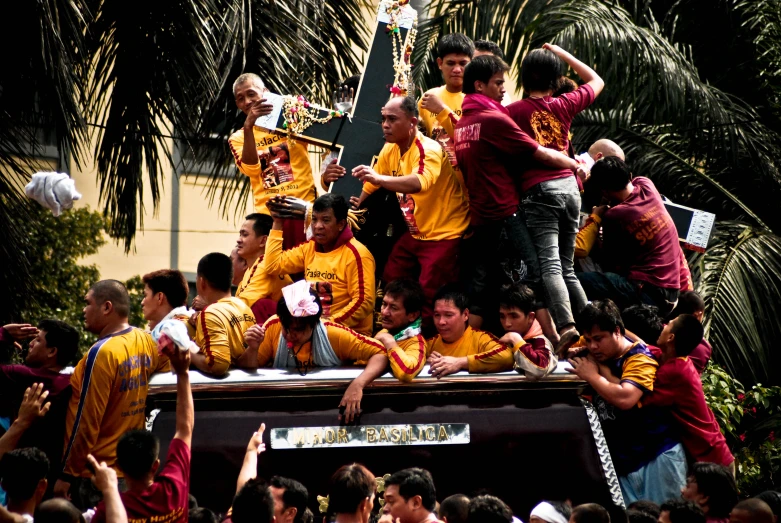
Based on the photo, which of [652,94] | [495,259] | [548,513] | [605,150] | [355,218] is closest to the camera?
[548,513]

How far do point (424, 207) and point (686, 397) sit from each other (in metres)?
2.08

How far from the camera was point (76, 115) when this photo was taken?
9.27m

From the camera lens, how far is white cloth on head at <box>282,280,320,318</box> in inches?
297

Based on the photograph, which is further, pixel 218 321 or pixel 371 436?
pixel 218 321

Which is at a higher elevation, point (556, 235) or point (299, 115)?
point (299, 115)

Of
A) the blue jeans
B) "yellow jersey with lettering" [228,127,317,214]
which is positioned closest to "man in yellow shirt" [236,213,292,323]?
"yellow jersey with lettering" [228,127,317,214]

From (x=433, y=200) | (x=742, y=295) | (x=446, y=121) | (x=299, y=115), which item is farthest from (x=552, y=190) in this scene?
(x=742, y=295)

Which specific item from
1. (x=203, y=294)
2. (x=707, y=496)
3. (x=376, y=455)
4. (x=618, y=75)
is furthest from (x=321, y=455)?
(x=618, y=75)

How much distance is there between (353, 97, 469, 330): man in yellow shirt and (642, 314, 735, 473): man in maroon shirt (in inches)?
60.8

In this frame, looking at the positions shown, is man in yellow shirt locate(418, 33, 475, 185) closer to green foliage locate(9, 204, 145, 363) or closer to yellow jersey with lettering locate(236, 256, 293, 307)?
yellow jersey with lettering locate(236, 256, 293, 307)

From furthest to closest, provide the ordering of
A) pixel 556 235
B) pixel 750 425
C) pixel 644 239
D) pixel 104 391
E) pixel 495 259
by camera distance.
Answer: pixel 750 425, pixel 644 239, pixel 495 259, pixel 556 235, pixel 104 391

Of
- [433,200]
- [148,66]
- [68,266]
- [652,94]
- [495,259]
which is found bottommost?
[495,259]

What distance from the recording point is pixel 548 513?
6.96 meters

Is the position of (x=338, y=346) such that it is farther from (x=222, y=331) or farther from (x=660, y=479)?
(x=660, y=479)
